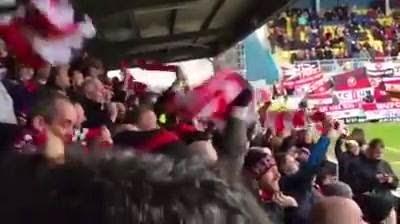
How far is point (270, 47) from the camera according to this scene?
22625 millimetres

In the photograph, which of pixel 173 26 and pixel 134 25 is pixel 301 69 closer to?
pixel 173 26

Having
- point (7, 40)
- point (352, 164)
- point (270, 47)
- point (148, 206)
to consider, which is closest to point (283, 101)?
point (270, 47)

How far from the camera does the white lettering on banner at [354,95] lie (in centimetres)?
2033

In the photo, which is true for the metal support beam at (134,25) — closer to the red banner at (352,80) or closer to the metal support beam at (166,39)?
the metal support beam at (166,39)

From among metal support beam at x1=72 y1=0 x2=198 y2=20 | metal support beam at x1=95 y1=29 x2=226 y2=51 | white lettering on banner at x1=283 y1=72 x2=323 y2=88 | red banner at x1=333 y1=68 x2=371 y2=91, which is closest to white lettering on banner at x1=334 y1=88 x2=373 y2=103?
red banner at x1=333 y1=68 x2=371 y2=91

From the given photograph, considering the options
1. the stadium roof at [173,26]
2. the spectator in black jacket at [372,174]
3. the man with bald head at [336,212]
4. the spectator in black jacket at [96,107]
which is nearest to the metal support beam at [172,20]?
the stadium roof at [173,26]

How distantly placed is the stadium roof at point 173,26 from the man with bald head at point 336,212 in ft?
18.0

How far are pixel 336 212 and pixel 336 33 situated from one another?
71.0ft

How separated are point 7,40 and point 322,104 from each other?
18418 millimetres

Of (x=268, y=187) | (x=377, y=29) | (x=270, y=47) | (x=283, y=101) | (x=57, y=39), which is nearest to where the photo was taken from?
(x=57, y=39)

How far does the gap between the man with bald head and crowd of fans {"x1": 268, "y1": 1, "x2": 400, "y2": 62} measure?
1939 centimetres

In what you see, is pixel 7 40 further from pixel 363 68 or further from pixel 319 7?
pixel 319 7

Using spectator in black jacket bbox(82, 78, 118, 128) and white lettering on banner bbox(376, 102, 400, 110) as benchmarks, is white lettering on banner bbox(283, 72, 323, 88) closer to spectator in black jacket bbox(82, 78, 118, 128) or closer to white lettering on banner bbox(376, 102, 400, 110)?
white lettering on banner bbox(376, 102, 400, 110)

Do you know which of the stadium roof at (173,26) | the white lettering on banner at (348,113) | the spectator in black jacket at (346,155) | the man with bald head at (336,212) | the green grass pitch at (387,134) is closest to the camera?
the man with bald head at (336,212)
